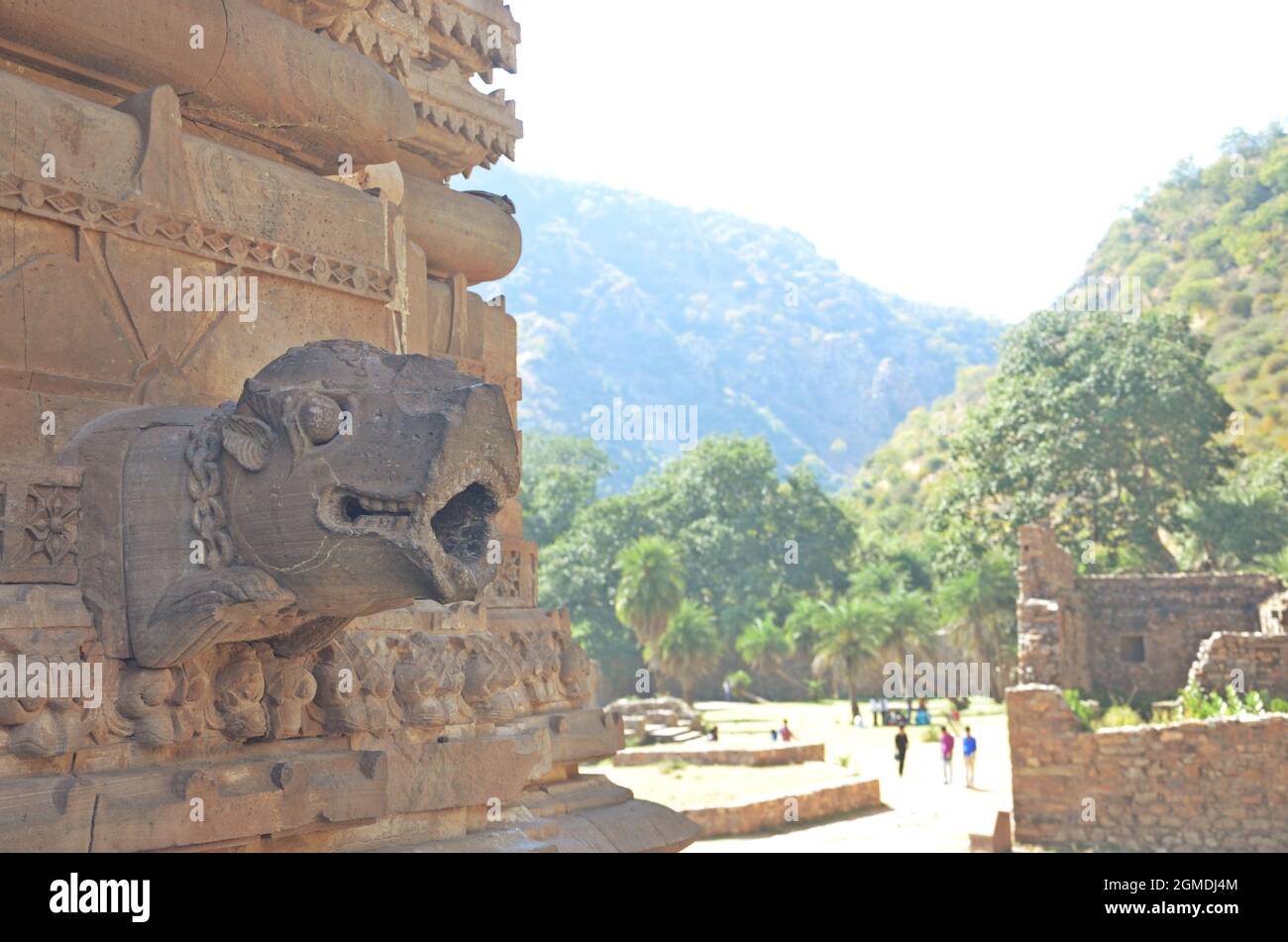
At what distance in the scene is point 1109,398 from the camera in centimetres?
4147

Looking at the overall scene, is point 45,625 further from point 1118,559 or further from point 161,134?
point 1118,559

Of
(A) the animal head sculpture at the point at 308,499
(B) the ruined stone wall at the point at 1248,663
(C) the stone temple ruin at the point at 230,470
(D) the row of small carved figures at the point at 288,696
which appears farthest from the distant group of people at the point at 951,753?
(A) the animal head sculpture at the point at 308,499

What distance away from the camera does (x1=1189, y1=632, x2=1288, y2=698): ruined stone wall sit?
2219 cm

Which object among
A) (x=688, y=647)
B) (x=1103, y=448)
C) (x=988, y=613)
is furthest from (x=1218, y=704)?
(x=688, y=647)

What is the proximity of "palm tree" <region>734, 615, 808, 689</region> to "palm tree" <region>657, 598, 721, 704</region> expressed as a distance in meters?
4.09

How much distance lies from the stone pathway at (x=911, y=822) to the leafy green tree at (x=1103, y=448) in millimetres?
18272

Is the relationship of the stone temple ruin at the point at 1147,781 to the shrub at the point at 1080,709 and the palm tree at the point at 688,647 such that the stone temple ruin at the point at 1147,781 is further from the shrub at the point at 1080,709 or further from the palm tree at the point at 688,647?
the palm tree at the point at 688,647

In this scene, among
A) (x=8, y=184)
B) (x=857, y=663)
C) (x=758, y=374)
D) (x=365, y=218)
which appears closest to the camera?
(x=8, y=184)

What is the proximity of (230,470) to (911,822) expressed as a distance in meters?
16.3

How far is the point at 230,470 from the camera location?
353 centimetres

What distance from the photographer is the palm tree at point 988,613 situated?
128 ft

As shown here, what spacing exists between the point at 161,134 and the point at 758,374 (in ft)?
578

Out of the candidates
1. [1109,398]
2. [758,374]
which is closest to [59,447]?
[1109,398]

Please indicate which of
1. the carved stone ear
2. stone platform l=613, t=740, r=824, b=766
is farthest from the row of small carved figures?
stone platform l=613, t=740, r=824, b=766
